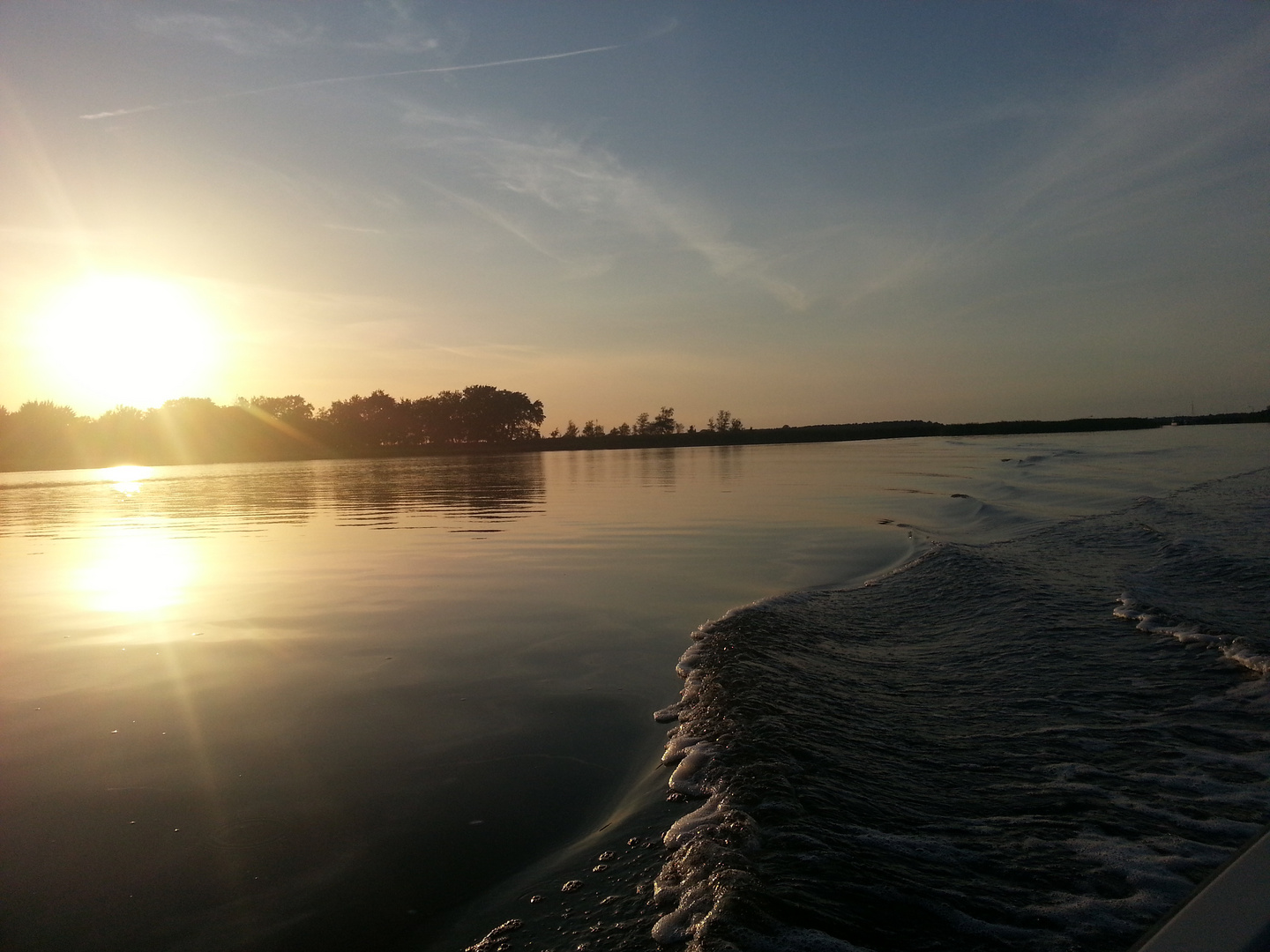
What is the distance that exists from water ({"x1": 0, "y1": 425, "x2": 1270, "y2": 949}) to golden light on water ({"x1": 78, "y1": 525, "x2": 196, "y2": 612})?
0.13m

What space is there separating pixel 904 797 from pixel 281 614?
288 inches

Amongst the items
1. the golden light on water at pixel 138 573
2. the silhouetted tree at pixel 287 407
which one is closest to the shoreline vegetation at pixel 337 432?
the silhouetted tree at pixel 287 407

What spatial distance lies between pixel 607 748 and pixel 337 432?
141170mm

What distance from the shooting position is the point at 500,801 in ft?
12.9

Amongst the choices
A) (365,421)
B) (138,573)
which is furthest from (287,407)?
(138,573)

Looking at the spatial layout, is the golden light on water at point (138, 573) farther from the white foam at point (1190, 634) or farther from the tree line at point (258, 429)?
the tree line at point (258, 429)

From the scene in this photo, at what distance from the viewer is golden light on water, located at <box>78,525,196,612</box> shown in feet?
31.0

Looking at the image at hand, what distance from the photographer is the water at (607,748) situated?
301cm

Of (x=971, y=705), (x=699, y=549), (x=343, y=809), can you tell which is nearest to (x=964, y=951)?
(x=971, y=705)

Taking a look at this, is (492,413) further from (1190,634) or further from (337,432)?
(1190,634)

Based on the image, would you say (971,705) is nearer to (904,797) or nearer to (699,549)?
(904,797)

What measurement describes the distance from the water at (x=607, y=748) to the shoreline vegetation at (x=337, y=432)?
102083mm

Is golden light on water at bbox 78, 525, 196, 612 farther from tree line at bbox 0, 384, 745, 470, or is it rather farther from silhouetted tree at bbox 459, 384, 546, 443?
silhouetted tree at bbox 459, 384, 546, 443

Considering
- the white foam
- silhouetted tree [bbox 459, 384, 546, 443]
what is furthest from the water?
silhouetted tree [bbox 459, 384, 546, 443]
